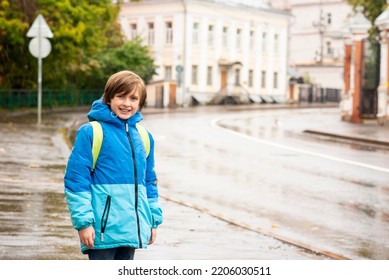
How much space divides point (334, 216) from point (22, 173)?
203 inches

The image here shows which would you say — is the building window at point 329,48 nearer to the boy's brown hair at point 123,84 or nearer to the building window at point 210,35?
the building window at point 210,35

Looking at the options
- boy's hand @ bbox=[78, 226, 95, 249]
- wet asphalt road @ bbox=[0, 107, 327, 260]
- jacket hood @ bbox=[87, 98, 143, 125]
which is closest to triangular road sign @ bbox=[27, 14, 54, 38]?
wet asphalt road @ bbox=[0, 107, 327, 260]

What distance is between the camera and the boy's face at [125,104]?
5883 millimetres

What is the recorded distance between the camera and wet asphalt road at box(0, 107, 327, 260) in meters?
9.08

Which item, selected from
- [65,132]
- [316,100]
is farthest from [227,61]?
[65,132]

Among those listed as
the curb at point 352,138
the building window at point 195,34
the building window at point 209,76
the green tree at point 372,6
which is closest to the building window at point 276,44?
the building window at point 209,76

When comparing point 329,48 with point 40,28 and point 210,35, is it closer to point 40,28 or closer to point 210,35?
point 210,35

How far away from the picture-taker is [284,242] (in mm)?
10305

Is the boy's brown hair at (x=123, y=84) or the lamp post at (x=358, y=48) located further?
the lamp post at (x=358, y=48)

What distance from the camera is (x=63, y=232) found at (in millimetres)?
9984

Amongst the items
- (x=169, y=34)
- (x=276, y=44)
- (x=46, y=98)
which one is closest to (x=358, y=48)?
(x=46, y=98)

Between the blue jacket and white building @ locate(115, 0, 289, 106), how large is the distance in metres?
59.5

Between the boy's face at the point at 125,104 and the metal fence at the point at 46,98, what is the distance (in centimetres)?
3396

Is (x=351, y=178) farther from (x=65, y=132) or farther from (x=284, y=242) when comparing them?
(x=65, y=132)
